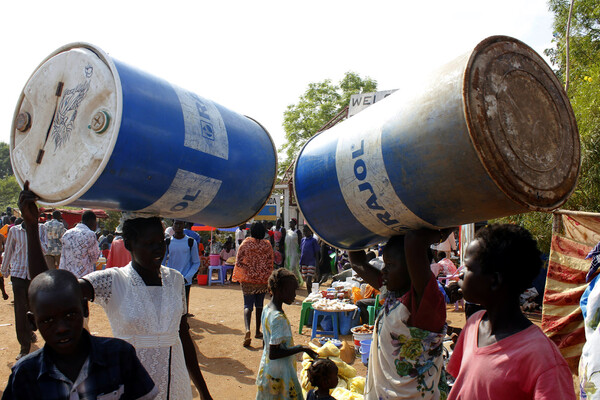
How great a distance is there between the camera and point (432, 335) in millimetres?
2135

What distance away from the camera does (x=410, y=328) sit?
2.13m

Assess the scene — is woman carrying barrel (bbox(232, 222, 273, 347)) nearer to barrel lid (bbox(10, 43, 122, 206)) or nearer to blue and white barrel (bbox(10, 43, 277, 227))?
blue and white barrel (bbox(10, 43, 277, 227))

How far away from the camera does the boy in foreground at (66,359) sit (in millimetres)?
1429

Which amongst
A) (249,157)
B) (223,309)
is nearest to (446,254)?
(223,309)

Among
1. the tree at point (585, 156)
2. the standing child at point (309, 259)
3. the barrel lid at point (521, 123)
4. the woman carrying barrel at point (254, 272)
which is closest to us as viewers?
the barrel lid at point (521, 123)

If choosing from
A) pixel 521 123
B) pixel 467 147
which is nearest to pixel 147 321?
pixel 467 147

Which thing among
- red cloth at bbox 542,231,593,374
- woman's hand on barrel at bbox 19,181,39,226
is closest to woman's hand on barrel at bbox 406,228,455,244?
woman's hand on barrel at bbox 19,181,39,226

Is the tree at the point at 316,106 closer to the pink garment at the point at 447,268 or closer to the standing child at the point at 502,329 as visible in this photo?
the pink garment at the point at 447,268

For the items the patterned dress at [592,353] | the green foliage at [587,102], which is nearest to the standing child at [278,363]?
the patterned dress at [592,353]

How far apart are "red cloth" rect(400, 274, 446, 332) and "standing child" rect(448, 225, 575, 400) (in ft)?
0.83

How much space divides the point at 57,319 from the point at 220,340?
18.1ft

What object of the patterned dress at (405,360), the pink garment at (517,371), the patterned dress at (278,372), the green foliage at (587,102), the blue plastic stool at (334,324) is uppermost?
the green foliage at (587,102)

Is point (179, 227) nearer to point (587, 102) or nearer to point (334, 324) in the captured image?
point (334, 324)

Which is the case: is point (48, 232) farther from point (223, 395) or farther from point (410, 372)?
point (410, 372)
